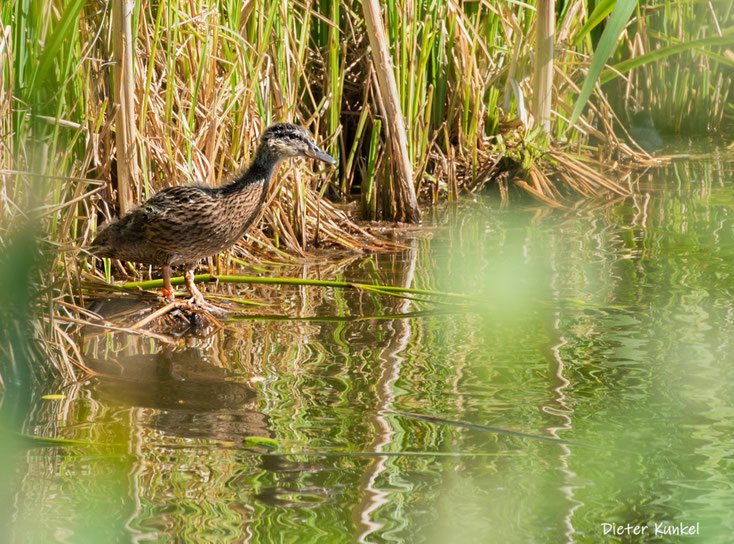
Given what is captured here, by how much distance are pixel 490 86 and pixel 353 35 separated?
1370 mm

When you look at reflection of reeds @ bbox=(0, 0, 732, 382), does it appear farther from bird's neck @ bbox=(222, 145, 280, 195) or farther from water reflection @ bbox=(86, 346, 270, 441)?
bird's neck @ bbox=(222, 145, 280, 195)

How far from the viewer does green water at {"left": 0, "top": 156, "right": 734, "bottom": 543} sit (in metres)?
2.36

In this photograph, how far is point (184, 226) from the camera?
14.3 ft

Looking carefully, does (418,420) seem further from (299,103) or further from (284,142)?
(299,103)

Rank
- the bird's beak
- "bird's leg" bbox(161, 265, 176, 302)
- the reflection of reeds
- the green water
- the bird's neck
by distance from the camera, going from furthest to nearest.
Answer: the bird's beak
the bird's neck
"bird's leg" bbox(161, 265, 176, 302)
the reflection of reeds
the green water

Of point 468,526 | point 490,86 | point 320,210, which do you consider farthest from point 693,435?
point 490,86

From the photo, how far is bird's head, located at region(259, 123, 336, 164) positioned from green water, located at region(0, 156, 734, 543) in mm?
698

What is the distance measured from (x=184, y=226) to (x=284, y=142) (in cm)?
74

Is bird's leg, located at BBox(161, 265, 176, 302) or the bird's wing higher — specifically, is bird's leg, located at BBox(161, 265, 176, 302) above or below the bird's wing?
below

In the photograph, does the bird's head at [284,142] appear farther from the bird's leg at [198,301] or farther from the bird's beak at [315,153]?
the bird's leg at [198,301]

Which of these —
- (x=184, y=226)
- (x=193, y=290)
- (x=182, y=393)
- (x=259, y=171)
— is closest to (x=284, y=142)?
(x=259, y=171)

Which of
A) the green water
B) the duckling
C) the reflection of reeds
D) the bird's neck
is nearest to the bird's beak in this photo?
the bird's neck

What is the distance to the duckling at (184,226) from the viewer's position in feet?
14.2

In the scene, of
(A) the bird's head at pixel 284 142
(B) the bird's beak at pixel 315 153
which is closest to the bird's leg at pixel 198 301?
(A) the bird's head at pixel 284 142
